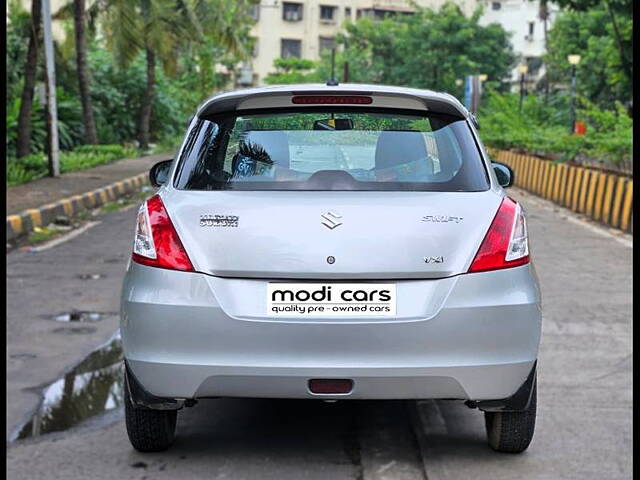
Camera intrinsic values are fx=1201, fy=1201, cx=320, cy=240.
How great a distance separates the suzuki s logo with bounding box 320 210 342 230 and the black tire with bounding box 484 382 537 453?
1.04 meters

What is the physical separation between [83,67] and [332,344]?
27262 mm

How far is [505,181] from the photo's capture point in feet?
19.1

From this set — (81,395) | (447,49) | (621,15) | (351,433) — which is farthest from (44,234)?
(447,49)

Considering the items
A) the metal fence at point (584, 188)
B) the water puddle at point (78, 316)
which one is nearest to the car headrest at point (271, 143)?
the water puddle at point (78, 316)

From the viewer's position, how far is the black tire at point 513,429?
476cm

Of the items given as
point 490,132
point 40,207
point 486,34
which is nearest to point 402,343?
point 40,207

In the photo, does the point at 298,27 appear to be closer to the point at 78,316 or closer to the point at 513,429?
the point at 78,316

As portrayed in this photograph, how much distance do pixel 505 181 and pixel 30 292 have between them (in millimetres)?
5026

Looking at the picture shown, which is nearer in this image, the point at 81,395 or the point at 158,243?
the point at 158,243

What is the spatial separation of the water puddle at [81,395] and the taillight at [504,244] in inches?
83.5

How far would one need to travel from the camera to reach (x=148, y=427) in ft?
15.7

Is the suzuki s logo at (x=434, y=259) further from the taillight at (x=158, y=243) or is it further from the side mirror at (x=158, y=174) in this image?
the side mirror at (x=158, y=174)

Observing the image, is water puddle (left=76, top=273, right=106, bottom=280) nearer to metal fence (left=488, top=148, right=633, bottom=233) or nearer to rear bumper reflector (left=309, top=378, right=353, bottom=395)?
rear bumper reflector (left=309, top=378, right=353, bottom=395)

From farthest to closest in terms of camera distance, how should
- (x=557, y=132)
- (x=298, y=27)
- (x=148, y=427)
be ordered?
1. (x=298, y=27)
2. (x=557, y=132)
3. (x=148, y=427)
